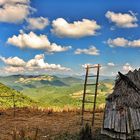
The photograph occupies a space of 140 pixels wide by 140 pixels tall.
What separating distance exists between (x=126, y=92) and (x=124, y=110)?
47.5 inches

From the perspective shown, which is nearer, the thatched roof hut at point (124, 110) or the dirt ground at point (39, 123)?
the thatched roof hut at point (124, 110)

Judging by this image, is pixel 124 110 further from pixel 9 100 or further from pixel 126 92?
pixel 9 100

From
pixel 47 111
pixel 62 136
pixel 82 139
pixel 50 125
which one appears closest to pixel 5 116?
pixel 47 111

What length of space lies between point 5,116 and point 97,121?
12.3m

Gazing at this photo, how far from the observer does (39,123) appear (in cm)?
3653

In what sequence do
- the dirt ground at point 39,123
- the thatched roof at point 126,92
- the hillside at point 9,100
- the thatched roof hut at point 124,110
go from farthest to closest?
the hillside at point 9,100 → the dirt ground at point 39,123 → the thatched roof at point 126,92 → the thatched roof hut at point 124,110

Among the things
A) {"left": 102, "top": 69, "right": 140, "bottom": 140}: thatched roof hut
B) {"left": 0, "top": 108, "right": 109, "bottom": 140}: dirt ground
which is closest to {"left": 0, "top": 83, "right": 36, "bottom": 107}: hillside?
{"left": 0, "top": 108, "right": 109, "bottom": 140}: dirt ground

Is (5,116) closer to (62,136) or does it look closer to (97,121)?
(97,121)

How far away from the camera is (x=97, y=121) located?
119 feet

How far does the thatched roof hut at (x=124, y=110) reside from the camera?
2294 centimetres

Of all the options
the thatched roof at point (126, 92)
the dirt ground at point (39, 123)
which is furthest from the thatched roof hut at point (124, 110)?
the dirt ground at point (39, 123)

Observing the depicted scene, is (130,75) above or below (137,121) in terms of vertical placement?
above

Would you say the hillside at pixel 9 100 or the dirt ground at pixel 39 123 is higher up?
the hillside at pixel 9 100

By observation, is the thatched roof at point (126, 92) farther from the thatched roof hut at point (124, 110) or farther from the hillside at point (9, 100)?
the hillside at point (9, 100)
